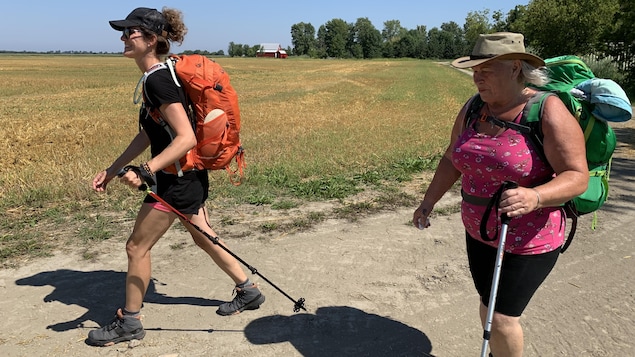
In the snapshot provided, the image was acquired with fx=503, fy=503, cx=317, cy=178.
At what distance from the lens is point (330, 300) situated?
369 centimetres

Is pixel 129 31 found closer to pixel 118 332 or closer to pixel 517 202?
pixel 118 332

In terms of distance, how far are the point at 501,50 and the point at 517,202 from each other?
65 cm

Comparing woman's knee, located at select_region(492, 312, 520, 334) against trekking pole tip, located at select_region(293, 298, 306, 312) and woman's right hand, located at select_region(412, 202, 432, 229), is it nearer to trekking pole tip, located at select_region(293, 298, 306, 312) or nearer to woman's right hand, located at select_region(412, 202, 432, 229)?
woman's right hand, located at select_region(412, 202, 432, 229)

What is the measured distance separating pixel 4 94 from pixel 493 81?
2833 centimetres

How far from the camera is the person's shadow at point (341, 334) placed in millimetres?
3095

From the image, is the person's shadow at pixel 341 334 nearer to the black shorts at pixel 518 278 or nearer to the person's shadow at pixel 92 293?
the person's shadow at pixel 92 293

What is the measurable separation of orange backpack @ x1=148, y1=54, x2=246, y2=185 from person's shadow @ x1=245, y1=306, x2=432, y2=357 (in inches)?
44.5

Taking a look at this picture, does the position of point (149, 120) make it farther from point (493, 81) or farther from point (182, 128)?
point (493, 81)

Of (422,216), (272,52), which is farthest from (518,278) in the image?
(272,52)

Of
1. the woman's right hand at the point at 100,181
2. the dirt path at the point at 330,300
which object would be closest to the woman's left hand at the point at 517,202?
the dirt path at the point at 330,300

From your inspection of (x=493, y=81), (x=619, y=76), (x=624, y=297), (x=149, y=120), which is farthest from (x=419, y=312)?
(x=619, y=76)

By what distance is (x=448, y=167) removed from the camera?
2.72 metres

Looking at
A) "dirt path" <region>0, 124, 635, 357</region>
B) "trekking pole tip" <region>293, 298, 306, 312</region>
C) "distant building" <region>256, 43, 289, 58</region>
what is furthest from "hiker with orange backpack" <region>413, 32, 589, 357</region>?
"distant building" <region>256, 43, 289, 58</region>

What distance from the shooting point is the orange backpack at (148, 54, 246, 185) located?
2912 mm
